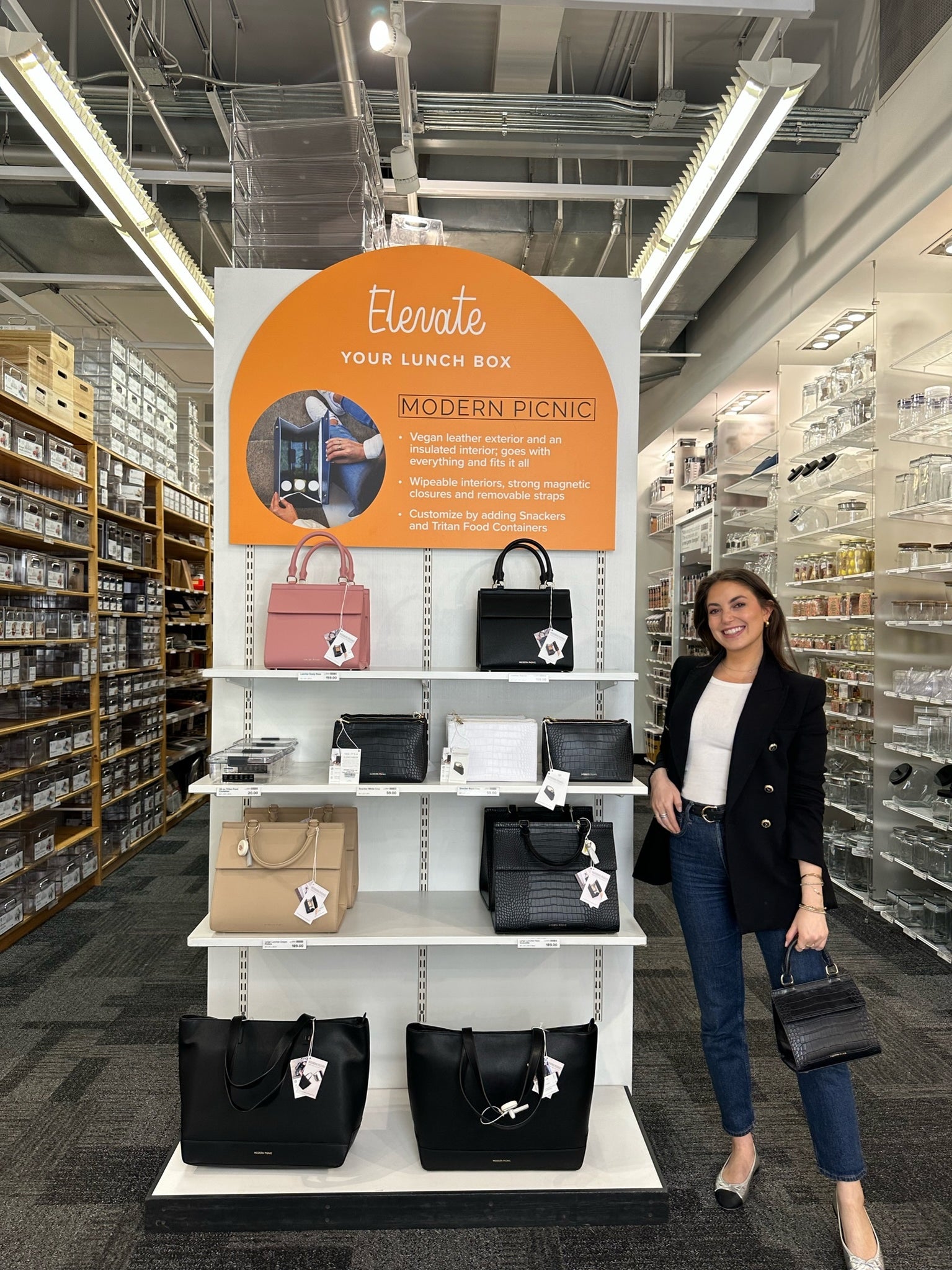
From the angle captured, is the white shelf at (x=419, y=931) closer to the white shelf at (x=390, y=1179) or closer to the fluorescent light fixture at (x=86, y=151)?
the white shelf at (x=390, y=1179)

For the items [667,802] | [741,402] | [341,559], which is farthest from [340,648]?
[741,402]

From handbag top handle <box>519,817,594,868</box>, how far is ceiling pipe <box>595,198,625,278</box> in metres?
3.71

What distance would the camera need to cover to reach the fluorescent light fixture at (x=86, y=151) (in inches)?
102

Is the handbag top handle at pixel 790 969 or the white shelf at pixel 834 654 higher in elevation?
the white shelf at pixel 834 654

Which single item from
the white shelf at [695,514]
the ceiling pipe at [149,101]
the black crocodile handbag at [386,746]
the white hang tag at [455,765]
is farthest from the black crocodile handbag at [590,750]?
the white shelf at [695,514]

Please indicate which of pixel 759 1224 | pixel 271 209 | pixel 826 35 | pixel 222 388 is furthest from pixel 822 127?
pixel 759 1224

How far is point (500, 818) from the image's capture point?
2.53 meters

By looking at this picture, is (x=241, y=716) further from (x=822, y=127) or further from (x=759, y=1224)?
(x=822, y=127)

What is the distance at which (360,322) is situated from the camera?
103 inches

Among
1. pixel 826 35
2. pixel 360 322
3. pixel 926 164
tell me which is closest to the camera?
pixel 360 322

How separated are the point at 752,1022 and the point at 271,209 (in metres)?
3.77

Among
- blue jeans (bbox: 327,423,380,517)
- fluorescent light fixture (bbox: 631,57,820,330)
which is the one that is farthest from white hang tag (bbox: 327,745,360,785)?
fluorescent light fixture (bbox: 631,57,820,330)

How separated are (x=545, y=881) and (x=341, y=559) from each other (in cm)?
110

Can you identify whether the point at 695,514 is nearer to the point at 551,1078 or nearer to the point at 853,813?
the point at 853,813
